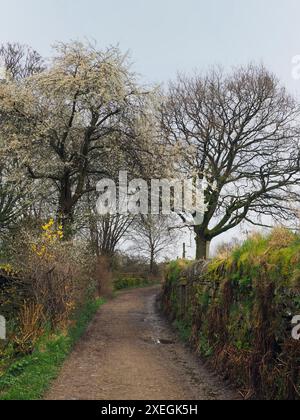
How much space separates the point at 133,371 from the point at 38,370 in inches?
66.3

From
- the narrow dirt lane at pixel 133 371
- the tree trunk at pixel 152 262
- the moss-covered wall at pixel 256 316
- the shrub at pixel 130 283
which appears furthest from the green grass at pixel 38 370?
the tree trunk at pixel 152 262

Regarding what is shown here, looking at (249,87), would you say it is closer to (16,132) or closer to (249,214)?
(249,214)

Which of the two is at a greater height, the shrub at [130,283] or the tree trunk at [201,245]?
the tree trunk at [201,245]

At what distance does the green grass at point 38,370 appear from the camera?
651 cm

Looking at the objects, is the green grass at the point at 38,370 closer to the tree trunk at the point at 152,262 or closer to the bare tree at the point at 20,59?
the bare tree at the point at 20,59

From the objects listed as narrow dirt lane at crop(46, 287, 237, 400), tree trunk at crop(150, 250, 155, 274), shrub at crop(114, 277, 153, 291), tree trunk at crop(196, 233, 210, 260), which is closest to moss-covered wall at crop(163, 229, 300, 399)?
narrow dirt lane at crop(46, 287, 237, 400)

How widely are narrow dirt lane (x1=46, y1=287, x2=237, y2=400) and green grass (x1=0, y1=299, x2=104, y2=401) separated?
179 millimetres

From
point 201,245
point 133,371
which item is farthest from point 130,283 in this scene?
point 133,371

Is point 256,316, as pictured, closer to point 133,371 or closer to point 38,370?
point 133,371

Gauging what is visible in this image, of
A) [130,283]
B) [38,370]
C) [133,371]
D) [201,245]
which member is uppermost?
[201,245]

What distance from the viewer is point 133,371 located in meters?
8.16

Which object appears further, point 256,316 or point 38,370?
point 38,370

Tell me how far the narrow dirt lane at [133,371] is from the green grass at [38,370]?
0.59 feet

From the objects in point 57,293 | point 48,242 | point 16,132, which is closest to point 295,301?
point 57,293
